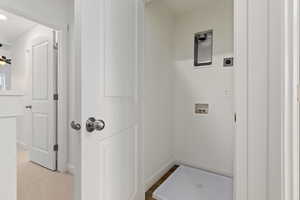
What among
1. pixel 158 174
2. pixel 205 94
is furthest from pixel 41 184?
pixel 205 94

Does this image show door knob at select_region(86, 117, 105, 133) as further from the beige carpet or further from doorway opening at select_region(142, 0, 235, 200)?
the beige carpet

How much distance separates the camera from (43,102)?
2371mm

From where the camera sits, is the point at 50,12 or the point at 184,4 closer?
the point at 50,12

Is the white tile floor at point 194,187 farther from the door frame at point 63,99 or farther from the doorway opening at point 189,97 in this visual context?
the door frame at point 63,99

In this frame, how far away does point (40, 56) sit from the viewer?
2.45 m

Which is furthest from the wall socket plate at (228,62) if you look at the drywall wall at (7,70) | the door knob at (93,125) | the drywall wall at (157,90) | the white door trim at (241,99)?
the drywall wall at (7,70)

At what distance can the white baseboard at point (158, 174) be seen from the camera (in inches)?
68.5

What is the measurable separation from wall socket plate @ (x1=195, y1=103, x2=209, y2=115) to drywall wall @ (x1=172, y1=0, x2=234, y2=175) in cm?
4

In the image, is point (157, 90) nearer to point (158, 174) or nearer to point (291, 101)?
point (158, 174)

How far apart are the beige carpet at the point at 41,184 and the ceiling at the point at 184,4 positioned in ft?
8.34

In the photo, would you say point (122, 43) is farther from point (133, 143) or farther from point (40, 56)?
point (40, 56)

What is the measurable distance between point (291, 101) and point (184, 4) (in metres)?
1.91

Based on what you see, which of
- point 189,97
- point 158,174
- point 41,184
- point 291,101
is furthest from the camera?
point 189,97

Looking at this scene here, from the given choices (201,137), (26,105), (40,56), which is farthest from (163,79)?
(26,105)
